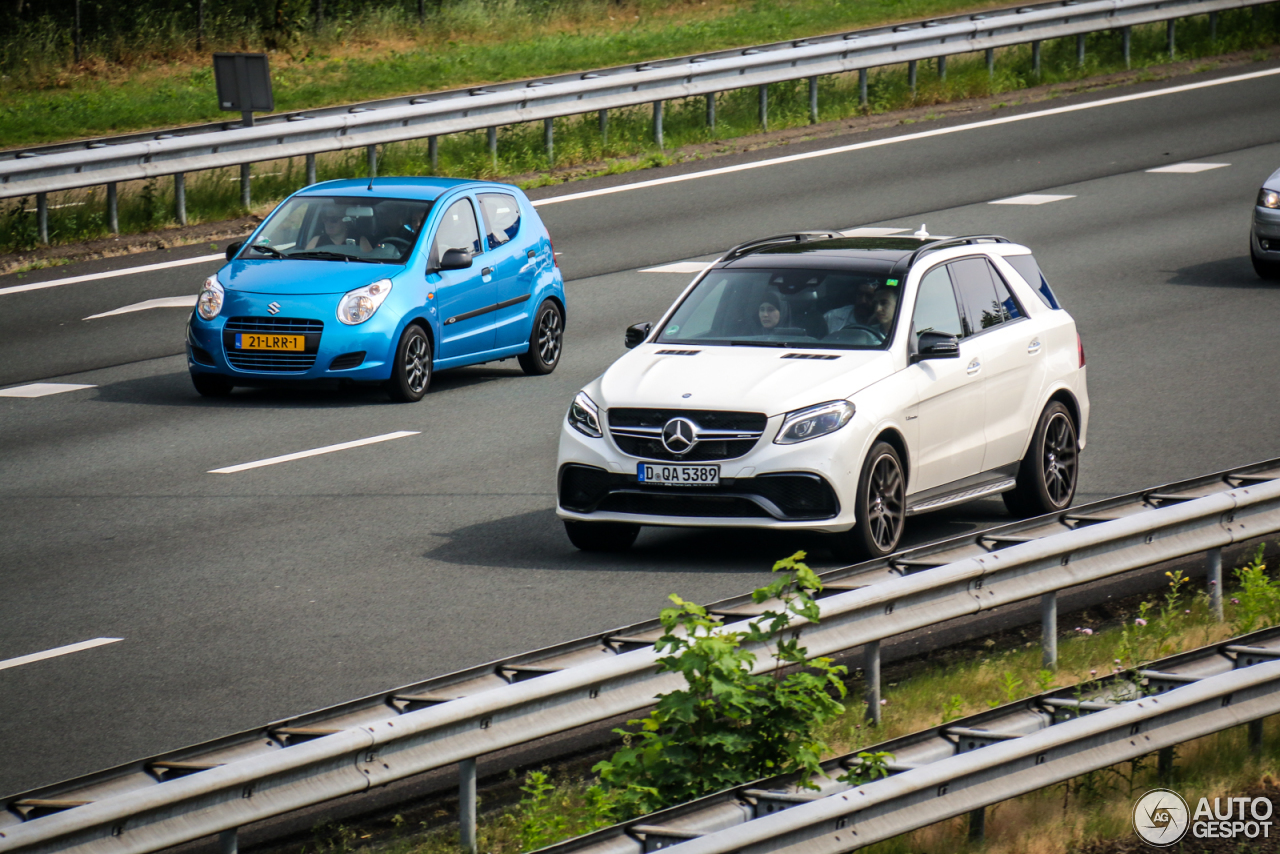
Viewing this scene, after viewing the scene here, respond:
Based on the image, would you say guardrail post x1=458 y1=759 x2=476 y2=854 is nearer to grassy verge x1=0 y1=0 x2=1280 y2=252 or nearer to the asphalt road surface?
the asphalt road surface

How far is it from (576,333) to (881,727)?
11001 millimetres

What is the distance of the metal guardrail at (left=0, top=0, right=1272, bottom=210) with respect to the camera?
71.2 ft

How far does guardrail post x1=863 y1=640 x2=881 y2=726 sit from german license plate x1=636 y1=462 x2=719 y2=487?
2.81 metres

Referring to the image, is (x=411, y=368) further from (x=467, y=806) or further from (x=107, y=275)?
(x=467, y=806)

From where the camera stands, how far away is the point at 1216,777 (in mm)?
7383

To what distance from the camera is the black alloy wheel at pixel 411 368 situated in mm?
15797

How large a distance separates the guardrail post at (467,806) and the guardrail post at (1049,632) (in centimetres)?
318

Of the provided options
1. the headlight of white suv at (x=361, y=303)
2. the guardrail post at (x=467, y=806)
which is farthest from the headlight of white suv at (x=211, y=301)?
the guardrail post at (x=467, y=806)

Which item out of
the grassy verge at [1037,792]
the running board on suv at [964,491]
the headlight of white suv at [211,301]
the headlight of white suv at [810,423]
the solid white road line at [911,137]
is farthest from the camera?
the solid white road line at [911,137]

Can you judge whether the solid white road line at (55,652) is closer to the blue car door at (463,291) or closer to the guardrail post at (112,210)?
the blue car door at (463,291)

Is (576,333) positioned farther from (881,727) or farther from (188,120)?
(188,120)

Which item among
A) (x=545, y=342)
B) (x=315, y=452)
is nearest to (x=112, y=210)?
(x=545, y=342)

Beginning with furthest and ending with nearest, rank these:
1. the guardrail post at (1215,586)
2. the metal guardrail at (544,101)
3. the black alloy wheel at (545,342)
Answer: the metal guardrail at (544,101) < the black alloy wheel at (545,342) < the guardrail post at (1215,586)

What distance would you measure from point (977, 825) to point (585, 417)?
4814mm
